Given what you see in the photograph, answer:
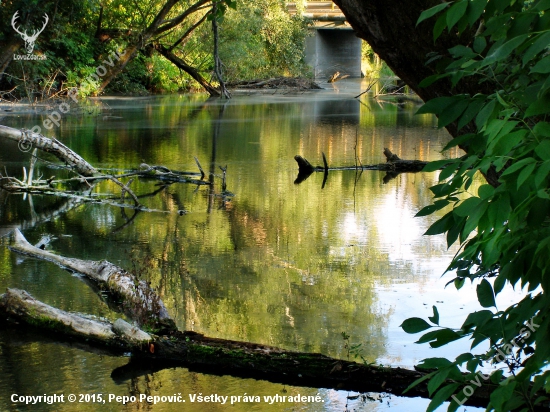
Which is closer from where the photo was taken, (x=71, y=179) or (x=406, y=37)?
(x=406, y=37)

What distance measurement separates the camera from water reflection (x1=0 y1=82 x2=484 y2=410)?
5.75 meters

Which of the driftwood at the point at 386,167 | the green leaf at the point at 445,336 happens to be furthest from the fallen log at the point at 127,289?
the driftwood at the point at 386,167

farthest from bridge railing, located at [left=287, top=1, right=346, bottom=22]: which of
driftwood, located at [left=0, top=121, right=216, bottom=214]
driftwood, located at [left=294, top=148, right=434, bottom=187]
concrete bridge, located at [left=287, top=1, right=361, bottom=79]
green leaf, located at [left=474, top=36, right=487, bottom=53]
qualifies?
green leaf, located at [left=474, top=36, right=487, bottom=53]

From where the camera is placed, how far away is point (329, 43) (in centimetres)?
5466

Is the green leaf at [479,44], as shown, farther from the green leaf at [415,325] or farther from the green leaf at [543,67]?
the green leaf at [415,325]

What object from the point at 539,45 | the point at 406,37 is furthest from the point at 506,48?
the point at 406,37

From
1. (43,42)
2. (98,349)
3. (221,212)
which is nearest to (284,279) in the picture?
(98,349)

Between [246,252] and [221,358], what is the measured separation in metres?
3.75

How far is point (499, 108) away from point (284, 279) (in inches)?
245

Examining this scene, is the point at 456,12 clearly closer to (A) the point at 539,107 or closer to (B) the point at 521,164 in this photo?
(A) the point at 539,107

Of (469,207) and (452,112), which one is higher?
(452,112)

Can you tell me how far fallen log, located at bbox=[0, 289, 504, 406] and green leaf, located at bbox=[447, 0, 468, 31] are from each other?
3472 mm

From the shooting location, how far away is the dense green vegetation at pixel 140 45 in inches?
989

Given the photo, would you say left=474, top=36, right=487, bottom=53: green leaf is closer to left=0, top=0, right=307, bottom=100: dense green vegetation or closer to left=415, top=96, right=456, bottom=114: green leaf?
left=415, top=96, right=456, bottom=114: green leaf
